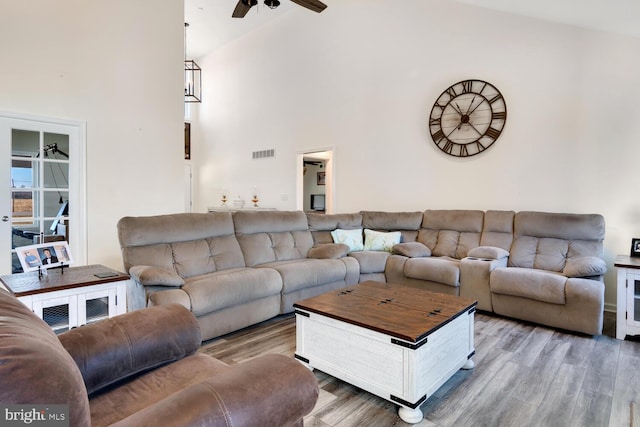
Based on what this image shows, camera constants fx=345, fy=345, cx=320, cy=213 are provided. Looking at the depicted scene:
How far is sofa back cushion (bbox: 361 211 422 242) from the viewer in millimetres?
4566

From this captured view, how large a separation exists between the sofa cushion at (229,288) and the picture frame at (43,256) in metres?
0.81

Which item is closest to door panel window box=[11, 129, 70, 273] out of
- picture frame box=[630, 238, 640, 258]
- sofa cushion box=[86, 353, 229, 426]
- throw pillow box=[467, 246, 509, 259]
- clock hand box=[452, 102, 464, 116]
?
sofa cushion box=[86, 353, 229, 426]

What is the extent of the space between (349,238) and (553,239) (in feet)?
7.26

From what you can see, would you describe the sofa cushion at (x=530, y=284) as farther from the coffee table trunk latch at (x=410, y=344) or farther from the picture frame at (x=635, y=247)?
the coffee table trunk latch at (x=410, y=344)

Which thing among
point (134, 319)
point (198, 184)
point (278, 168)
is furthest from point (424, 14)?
point (198, 184)

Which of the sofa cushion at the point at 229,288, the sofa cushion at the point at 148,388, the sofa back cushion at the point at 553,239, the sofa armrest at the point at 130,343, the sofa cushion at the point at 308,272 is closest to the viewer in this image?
the sofa cushion at the point at 148,388

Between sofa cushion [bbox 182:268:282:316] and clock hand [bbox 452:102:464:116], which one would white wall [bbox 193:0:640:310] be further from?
sofa cushion [bbox 182:268:282:316]

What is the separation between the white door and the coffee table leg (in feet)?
11.6

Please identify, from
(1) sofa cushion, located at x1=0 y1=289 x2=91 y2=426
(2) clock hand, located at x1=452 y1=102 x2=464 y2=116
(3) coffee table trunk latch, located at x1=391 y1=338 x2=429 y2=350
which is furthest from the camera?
(2) clock hand, located at x1=452 y1=102 x2=464 y2=116

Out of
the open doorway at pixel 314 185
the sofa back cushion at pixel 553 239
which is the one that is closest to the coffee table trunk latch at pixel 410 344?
the sofa back cushion at pixel 553 239

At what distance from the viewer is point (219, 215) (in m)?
3.52

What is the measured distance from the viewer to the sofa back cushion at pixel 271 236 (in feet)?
12.0

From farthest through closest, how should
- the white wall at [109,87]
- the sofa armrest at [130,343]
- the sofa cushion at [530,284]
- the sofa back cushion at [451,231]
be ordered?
the sofa back cushion at [451,231] < the white wall at [109,87] < the sofa cushion at [530,284] < the sofa armrest at [130,343]

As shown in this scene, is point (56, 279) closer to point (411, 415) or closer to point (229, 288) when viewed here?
point (229, 288)
